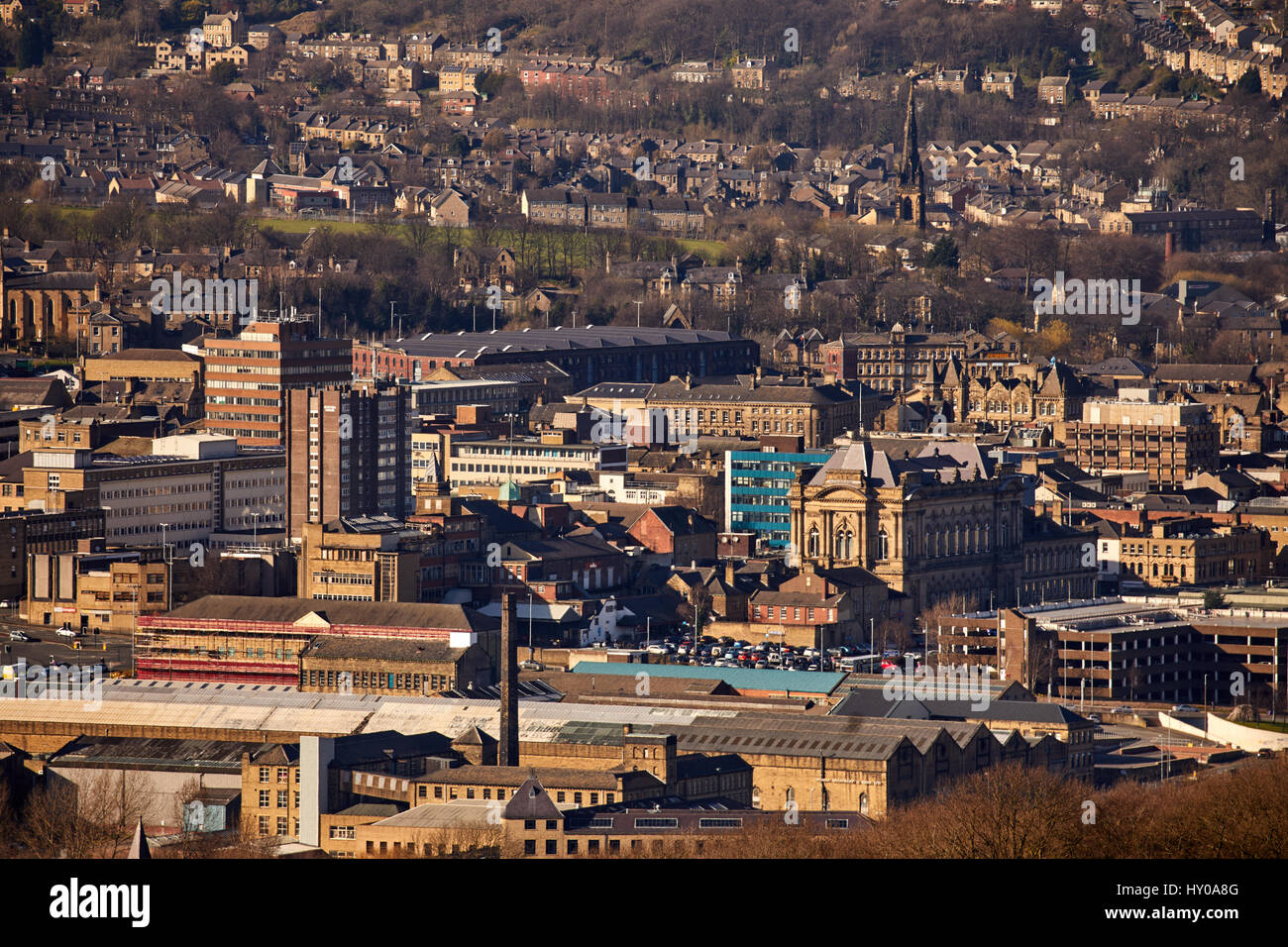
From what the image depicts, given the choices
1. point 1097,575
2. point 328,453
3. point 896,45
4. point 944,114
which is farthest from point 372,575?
point 896,45

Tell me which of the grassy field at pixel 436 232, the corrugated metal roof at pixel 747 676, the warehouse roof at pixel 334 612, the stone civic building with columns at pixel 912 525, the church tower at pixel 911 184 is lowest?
the corrugated metal roof at pixel 747 676

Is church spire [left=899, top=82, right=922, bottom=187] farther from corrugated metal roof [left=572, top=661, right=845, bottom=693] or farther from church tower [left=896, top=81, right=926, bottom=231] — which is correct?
corrugated metal roof [left=572, top=661, right=845, bottom=693]

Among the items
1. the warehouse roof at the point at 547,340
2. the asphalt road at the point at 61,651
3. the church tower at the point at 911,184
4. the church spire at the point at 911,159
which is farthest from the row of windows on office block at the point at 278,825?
the church spire at the point at 911,159

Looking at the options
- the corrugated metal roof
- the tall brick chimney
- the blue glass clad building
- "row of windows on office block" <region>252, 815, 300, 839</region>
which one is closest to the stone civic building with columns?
the blue glass clad building

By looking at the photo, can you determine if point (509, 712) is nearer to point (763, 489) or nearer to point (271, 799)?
point (271, 799)

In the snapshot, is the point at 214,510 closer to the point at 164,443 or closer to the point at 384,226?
the point at 164,443

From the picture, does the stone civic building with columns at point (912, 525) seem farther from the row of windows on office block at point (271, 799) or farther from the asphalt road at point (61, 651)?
the row of windows on office block at point (271, 799)

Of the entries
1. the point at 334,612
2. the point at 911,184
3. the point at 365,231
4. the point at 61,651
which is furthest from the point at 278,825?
the point at 911,184
